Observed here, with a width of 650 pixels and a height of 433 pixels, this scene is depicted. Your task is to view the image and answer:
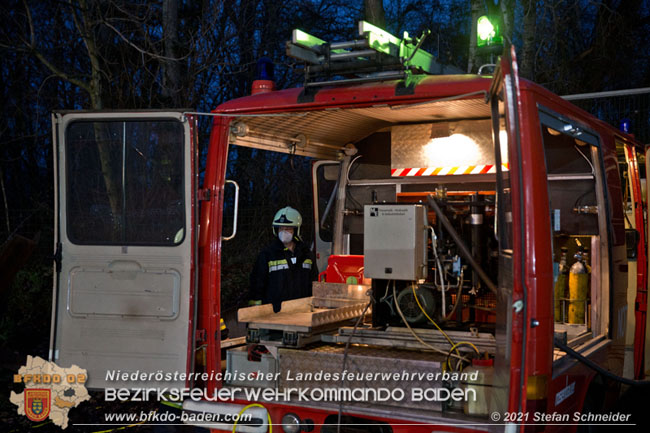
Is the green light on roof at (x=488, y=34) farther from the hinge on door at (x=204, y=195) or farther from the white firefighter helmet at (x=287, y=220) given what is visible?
the hinge on door at (x=204, y=195)

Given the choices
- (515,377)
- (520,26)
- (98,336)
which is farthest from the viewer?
(520,26)

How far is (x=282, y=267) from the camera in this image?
6551mm

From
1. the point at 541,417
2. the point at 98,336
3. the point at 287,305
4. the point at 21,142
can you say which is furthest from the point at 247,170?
the point at 541,417

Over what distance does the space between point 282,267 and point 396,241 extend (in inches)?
74.1

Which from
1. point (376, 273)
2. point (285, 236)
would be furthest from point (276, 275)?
point (376, 273)

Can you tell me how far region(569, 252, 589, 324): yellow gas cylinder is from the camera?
5.47 metres

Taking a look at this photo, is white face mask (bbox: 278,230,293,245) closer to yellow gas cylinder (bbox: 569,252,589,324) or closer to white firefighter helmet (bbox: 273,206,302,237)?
white firefighter helmet (bbox: 273,206,302,237)

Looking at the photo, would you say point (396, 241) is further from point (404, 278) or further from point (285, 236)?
point (285, 236)

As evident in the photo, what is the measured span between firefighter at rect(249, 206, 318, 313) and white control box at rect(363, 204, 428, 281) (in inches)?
65.0

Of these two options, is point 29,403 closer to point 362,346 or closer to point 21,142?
point 362,346

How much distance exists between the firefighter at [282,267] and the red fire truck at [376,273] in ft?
3.93

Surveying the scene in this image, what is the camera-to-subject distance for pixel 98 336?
14.9 ft

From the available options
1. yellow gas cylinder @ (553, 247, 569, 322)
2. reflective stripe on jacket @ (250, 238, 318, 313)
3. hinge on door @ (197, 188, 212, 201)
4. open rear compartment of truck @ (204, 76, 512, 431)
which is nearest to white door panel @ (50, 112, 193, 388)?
hinge on door @ (197, 188, 212, 201)

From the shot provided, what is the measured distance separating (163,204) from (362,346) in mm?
1798
